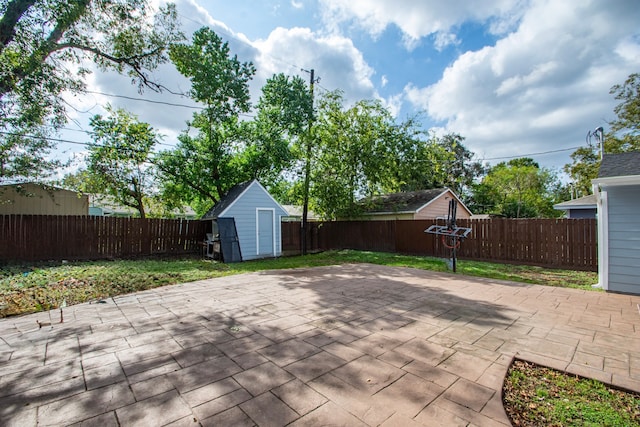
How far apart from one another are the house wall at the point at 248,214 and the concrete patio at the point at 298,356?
6.11 metres

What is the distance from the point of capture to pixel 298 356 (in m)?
2.49

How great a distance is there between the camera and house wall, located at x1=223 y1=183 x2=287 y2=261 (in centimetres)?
1065

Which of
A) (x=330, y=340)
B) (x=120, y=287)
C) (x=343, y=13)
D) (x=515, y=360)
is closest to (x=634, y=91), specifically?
Result: (x=343, y=13)

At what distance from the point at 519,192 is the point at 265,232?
2474 centimetres

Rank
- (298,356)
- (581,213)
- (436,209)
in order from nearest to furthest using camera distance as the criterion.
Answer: (298,356) → (581,213) → (436,209)

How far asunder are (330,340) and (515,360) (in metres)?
1.67

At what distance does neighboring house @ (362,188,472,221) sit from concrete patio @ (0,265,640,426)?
33.9ft

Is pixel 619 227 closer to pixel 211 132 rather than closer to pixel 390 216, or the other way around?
pixel 390 216

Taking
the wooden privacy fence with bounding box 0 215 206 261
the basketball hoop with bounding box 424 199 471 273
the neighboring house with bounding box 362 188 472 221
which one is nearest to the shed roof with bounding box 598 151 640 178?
the basketball hoop with bounding box 424 199 471 273

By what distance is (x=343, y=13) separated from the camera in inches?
316

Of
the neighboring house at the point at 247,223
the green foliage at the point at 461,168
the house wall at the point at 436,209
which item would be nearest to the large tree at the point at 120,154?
the neighboring house at the point at 247,223

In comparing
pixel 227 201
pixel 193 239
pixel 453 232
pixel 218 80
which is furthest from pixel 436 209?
pixel 218 80

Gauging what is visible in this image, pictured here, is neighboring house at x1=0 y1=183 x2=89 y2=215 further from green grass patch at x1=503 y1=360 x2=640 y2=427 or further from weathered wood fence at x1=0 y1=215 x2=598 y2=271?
green grass patch at x1=503 y1=360 x2=640 y2=427

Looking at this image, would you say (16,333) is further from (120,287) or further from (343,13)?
(343,13)
